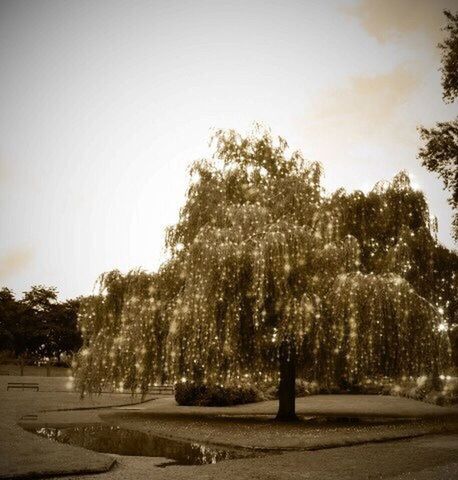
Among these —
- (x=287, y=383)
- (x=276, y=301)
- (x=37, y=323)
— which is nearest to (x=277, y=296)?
(x=276, y=301)

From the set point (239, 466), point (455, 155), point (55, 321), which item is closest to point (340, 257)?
point (455, 155)

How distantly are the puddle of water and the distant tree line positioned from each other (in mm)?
61033

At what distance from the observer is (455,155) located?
48.8 ft

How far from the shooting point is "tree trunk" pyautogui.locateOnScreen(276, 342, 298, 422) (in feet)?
41.8

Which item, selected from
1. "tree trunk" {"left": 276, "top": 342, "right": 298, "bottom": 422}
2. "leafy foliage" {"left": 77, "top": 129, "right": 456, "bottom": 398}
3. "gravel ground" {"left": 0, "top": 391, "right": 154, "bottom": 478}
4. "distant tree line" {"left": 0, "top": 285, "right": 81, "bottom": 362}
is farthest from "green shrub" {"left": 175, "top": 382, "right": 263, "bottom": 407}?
"distant tree line" {"left": 0, "top": 285, "right": 81, "bottom": 362}

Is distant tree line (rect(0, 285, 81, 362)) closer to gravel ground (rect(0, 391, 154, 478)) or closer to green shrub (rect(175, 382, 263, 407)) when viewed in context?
green shrub (rect(175, 382, 263, 407))

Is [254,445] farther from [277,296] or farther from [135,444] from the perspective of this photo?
[277,296]

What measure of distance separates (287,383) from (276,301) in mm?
2985

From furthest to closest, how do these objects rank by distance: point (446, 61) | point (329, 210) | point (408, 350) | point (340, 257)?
point (446, 61) → point (329, 210) → point (340, 257) → point (408, 350)

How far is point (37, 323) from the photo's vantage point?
71.6 meters

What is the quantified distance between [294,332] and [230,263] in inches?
81.0

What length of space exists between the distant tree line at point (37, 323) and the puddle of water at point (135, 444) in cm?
6103

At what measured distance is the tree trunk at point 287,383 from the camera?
12734mm

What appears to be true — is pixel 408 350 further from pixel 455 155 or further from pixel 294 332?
pixel 455 155
